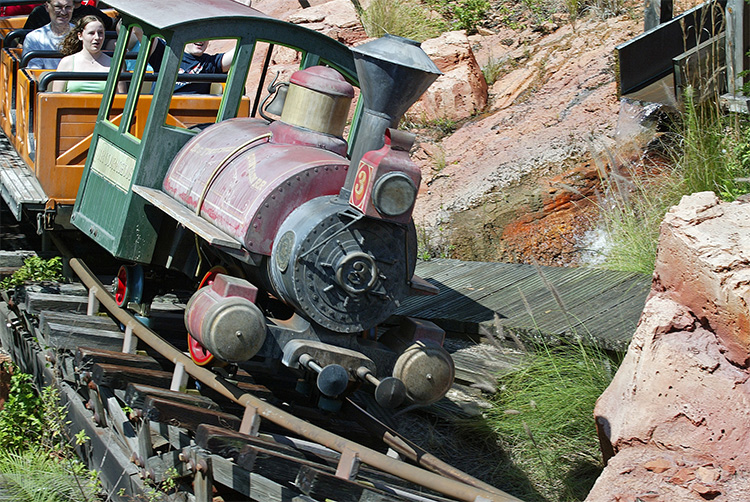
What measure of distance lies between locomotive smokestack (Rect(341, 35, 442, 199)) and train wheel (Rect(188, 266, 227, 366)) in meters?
1.19

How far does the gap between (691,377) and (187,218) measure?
2.77 m

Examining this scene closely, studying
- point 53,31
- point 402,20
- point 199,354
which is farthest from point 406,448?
point 402,20

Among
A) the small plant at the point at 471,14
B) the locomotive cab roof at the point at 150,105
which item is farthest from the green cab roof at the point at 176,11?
the small plant at the point at 471,14

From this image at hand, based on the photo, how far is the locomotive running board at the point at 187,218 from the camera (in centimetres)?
482

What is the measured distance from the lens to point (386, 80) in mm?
4625

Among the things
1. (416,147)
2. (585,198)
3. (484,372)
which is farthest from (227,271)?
(416,147)

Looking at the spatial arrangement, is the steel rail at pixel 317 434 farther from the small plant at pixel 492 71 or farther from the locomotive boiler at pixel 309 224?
the small plant at pixel 492 71

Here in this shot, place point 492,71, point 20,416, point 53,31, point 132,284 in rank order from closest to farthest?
point 20,416, point 132,284, point 53,31, point 492,71

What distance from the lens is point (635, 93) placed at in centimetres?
861

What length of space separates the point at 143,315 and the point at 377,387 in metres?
2.28

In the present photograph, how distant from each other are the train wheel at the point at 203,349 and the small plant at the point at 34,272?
1715mm

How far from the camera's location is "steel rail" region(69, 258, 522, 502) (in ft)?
13.8

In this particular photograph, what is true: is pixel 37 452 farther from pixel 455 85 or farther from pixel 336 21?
pixel 336 21

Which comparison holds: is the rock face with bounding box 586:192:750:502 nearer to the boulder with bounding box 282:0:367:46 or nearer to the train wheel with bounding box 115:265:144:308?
the train wheel with bounding box 115:265:144:308
